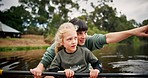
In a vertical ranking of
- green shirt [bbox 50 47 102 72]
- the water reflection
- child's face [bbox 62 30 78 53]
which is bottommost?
the water reflection

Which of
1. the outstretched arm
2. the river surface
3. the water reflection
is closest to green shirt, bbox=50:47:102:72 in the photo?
the outstretched arm

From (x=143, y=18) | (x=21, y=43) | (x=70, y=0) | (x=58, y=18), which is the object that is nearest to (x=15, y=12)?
(x=21, y=43)

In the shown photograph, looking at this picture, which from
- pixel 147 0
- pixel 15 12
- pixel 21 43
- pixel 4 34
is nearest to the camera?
pixel 147 0

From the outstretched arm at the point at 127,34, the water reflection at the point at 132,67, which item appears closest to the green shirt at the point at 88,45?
the outstretched arm at the point at 127,34

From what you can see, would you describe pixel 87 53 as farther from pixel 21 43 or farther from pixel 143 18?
pixel 21 43

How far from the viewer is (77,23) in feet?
2.72

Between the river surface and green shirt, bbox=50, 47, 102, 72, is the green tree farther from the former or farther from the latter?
green shirt, bbox=50, 47, 102, 72

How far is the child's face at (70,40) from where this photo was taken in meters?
0.64

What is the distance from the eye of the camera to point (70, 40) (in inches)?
25.5

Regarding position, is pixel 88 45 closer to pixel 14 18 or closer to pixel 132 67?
pixel 132 67

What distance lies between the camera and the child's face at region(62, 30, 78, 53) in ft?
2.11

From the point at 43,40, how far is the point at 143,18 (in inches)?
177

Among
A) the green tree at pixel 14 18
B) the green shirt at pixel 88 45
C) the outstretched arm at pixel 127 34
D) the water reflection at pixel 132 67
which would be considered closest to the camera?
the outstretched arm at pixel 127 34

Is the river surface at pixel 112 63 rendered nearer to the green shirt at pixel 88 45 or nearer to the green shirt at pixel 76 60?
the green shirt at pixel 88 45
